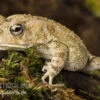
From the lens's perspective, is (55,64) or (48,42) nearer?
(55,64)

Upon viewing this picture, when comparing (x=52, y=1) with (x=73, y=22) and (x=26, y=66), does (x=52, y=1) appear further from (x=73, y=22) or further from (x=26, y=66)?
(x=26, y=66)

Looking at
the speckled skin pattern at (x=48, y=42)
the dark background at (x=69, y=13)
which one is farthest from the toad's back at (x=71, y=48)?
the dark background at (x=69, y=13)

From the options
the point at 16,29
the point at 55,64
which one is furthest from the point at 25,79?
the point at 16,29

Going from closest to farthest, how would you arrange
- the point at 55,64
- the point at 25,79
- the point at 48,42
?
the point at 25,79 → the point at 55,64 → the point at 48,42

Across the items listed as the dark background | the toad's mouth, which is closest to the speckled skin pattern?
the toad's mouth

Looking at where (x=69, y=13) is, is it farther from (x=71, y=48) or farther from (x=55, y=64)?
(x=55, y=64)

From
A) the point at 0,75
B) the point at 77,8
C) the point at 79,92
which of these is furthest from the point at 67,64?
the point at 77,8
